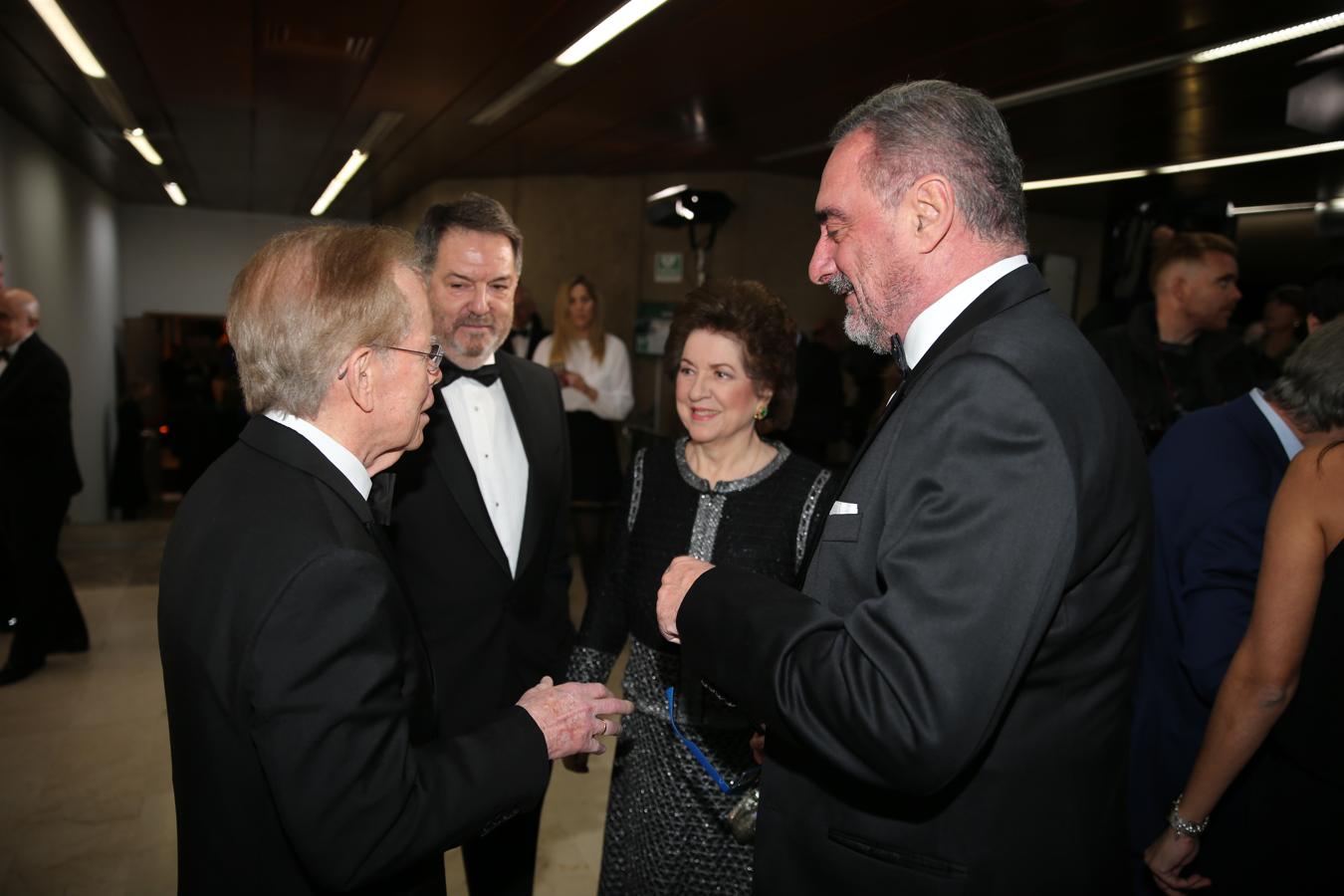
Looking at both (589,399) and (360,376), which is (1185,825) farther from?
(589,399)

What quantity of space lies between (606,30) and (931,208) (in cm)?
A: 361

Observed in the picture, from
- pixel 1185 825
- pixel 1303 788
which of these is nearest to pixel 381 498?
pixel 1185 825

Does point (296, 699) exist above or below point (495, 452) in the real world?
below

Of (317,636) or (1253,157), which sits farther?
(1253,157)

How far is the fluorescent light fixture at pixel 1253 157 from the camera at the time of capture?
6.37 metres

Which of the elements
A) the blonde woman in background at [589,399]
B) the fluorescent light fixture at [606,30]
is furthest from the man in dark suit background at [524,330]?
the fluorescent light fixture at [606,30]

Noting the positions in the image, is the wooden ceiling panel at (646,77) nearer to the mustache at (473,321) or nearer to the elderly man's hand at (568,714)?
the mustache at (473,321)

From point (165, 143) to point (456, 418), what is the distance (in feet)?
24.2

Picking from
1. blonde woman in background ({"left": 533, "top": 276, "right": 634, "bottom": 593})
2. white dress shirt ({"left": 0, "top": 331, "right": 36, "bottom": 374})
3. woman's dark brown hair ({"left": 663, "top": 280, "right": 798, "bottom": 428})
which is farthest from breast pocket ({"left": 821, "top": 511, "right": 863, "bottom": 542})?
white dress shirt ({"left": 0, "top": 331, "right": 36, "bottom": 374})

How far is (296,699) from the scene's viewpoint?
1.04 meters

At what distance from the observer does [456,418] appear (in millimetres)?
2227

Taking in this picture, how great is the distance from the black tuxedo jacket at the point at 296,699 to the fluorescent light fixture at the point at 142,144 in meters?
7.51

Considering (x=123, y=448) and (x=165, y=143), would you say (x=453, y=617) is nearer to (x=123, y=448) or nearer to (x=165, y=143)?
(x=165, y=143)

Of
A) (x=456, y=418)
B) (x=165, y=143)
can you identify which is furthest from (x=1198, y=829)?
(x=165, y=143)
